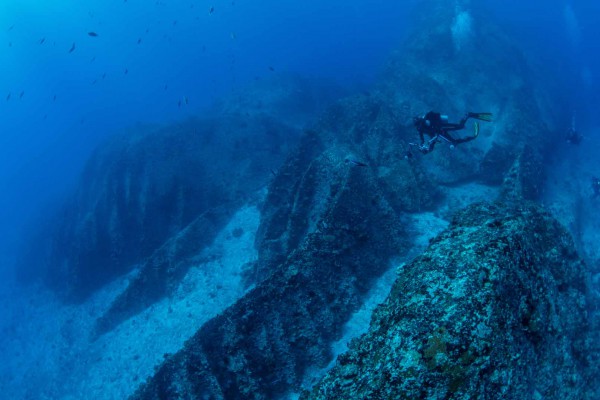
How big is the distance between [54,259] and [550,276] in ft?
107

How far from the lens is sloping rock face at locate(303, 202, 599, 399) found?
336 centimetres

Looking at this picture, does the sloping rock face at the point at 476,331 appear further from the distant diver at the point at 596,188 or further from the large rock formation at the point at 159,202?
the distant diver at the point at 596,188

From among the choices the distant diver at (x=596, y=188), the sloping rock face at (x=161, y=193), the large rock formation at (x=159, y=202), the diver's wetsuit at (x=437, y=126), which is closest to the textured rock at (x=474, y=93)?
the distant diver at (x=596, y=188)

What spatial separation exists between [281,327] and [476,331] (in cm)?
658

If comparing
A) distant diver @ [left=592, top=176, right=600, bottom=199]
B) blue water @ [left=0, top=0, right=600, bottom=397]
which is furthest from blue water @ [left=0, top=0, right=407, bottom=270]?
distant diver @ [left=592, top=176, right=600, bottom=199]

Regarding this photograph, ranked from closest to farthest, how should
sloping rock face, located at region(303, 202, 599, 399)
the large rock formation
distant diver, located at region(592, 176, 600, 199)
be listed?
sloping rock face, located at region(303, 202, 599, 399)
the large rock formation
distant diver, located at region(592, 176, 600, 199)

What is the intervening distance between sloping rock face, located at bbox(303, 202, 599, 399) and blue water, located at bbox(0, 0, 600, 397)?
1007 inches

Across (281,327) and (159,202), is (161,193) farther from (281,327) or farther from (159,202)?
(281,327)

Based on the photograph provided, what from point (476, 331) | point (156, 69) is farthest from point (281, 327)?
point (156, 69)

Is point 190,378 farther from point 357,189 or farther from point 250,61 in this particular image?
point 250,61

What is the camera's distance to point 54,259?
26984mm

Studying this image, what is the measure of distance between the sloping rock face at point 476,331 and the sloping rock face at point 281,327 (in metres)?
5.23

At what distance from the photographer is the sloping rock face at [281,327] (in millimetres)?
9102

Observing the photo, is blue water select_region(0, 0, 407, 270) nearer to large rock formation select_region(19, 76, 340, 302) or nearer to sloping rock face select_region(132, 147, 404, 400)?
large rock formation select_region(19, 76, 340, 302)
